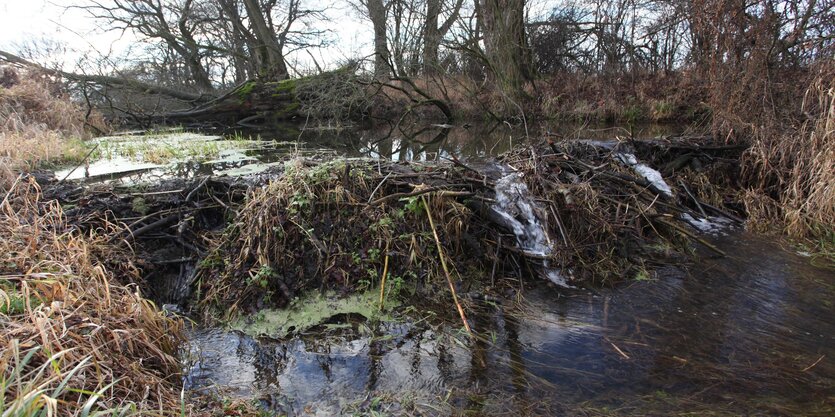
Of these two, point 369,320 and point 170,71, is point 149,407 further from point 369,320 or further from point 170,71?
point 170,71

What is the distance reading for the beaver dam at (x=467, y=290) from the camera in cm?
241

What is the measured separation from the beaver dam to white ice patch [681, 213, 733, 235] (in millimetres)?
22

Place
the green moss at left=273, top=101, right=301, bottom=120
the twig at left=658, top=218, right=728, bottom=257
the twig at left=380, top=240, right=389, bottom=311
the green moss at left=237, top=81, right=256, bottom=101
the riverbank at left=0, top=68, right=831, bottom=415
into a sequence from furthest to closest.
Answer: the green moss at left=273, top=101, right=301, bottom=120 < the green moss at left=237, top=81, right=256, bottom=101 < the twig at left=658, top=218, right=728, bottom=257 < the twig at left=380, top=240, right=389, bottom=311 < the riverbank at left=0, top=68, right=831, bottom=415

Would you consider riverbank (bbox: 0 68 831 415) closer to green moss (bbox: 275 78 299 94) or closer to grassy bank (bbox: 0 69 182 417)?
grassy bank (bbox: 0 69 182 417)

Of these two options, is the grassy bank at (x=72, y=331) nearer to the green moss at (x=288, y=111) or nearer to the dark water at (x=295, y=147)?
the dark water at (x=295, y=147)

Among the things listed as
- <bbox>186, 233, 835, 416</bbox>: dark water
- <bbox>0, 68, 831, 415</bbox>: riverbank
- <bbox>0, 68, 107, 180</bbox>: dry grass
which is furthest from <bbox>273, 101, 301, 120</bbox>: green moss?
<bbox>186, 233, 835, 416</bbox>: dark water

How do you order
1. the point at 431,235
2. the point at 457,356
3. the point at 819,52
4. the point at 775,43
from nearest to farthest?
the point at 457,356 < the point at 431,235 < the point at 819,52 < the point at 775,43

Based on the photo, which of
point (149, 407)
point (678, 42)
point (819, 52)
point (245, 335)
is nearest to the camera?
point (149, 407)

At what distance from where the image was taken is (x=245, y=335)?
2967mm

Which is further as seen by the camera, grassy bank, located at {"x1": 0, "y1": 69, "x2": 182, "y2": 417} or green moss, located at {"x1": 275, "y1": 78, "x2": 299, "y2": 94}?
green moss, located at {"x1": 275, "y1": 78, "x2": 299, "y2": 94}

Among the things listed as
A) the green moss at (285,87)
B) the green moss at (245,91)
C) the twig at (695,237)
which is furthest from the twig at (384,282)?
the green moss at (245,91)

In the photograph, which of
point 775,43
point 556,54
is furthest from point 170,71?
point 775,43

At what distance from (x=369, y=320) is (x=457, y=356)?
0.71 meters

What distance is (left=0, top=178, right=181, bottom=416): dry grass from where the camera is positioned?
1561 millimetres
